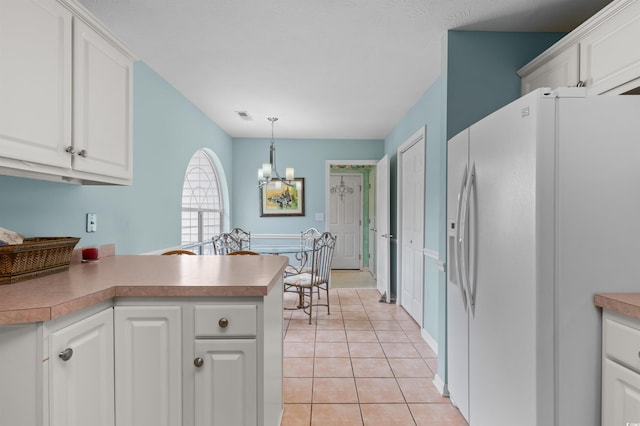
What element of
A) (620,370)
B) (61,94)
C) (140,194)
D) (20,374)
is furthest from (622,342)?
(140,194)

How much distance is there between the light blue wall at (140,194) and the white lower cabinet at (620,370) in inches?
105

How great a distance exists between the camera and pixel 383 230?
16.7 ft

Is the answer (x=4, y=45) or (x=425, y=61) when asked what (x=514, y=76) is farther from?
(x=4, y=45)

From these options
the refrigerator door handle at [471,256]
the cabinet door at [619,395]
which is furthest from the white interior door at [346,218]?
the cabinet door at [619,395]

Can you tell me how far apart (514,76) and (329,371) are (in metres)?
2.54

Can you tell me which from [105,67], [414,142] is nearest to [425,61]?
[414,142]

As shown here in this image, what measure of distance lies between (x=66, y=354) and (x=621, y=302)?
1922 millimetres

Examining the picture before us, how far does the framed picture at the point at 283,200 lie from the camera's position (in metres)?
5.71

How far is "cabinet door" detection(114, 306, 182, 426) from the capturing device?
1345 mm

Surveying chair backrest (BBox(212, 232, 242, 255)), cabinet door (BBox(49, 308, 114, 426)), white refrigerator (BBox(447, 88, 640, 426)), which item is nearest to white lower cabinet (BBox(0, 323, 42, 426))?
cabinet door (BBox(49, 308, 114, 426))

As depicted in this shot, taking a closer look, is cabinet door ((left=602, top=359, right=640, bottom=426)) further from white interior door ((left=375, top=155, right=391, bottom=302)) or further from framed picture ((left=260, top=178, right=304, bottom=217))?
framed picture ((left=260, top=178, right=304, bottom=217))

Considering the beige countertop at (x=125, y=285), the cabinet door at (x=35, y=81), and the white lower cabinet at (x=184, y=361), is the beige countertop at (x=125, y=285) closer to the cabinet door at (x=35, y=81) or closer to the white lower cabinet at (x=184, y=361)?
the white lower cabinet at (x=184, y=361)

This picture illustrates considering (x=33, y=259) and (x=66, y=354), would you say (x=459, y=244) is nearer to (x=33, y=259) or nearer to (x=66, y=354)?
(x=66, y=354)

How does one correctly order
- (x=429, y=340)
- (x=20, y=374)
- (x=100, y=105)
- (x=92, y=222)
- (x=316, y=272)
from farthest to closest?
(x=316, y=272) → (x=429, y=340) → (x=92, y=222) → (x=100, y=105) → (x=20, y=374)
